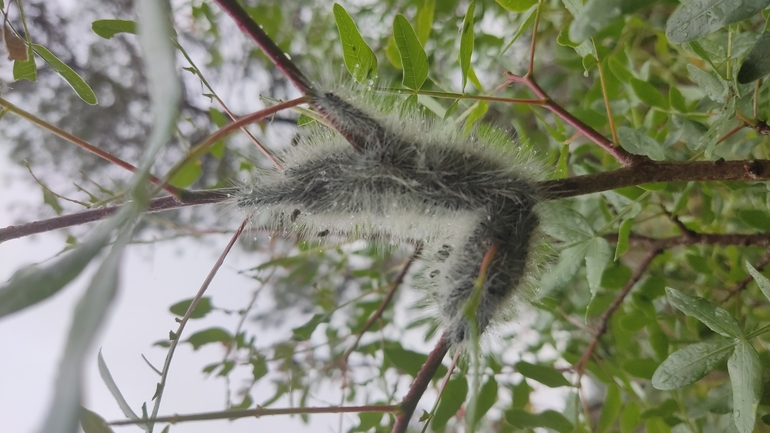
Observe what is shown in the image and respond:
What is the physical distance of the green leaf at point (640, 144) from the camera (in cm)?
79

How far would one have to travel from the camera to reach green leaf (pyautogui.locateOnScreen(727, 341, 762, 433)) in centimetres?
61

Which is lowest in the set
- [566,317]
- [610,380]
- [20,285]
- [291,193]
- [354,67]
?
[610,380]

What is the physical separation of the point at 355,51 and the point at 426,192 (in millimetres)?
216

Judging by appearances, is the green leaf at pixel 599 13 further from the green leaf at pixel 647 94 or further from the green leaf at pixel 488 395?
the green leaf at pixel 488 395

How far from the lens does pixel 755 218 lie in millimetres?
815

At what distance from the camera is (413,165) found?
714 millimetres

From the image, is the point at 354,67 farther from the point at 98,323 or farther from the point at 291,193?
the point at 98,323

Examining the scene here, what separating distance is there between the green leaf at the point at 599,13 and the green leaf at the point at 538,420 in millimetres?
630

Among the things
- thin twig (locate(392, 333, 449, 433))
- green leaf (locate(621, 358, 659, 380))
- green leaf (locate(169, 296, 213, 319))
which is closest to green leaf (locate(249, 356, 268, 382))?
green leaf (locate(169, 296, 213, 319))

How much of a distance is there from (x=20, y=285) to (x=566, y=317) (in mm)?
1126

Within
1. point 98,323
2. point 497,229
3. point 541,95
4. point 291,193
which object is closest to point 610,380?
point 497,229

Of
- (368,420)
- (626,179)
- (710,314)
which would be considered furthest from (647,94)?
(368,420)

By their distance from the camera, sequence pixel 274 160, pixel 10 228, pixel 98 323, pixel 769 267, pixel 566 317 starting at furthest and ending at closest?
pixel 566 317 → pixel 769 267 → pixel 274 160 → pixel 10 228 → pixel 98 323

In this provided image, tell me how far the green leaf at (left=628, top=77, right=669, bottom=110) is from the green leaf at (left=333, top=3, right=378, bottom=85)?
1.51ft
